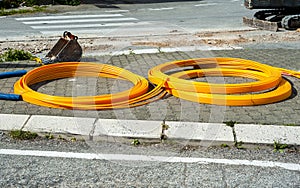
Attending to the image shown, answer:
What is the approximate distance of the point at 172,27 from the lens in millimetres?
13578

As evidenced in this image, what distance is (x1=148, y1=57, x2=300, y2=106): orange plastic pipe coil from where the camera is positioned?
230 inches

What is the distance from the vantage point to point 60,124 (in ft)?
17.0

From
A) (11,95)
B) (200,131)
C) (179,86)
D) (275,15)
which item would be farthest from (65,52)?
(275,15)

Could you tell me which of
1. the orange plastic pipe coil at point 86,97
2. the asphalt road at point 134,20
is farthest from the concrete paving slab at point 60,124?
the asphalt road at point 134,20

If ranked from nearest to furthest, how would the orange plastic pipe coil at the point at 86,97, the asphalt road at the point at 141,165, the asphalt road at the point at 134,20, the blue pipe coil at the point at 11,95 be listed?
1. the asphalt road at the point at 141,165
2. the orange plastic pipe coil at the point at 86,97
3. the blue pipe coil at the point at 11,95
4. the asphalt road at the point at 134,20

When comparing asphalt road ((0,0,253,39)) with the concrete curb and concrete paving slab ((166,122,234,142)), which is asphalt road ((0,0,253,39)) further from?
concrete paving slab ((166,122,234,142))

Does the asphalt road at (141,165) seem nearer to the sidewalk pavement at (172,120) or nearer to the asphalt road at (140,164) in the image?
the asphalt road at (140,164)

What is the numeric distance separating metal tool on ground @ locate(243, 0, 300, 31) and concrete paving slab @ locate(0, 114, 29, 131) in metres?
8.88

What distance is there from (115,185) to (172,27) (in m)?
10.2

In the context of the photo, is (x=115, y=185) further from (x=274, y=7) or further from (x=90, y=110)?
(x=274, y=7)

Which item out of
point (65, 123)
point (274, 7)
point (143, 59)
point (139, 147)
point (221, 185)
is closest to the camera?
point (221, 185)

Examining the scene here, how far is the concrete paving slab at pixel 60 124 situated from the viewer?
5.02 m

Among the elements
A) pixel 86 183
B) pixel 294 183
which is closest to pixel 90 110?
pixel 86 183

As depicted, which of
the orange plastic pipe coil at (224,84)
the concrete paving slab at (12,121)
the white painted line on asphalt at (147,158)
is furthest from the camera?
the orange plastic pipe coil at (224,84)
